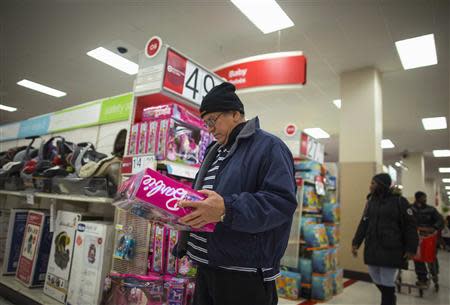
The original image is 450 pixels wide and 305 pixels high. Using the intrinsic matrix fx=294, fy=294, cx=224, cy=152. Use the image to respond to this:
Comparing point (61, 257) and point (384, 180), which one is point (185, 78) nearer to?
point (61, 257)

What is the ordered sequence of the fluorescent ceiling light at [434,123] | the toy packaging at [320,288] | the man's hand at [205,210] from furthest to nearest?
the fluorescent ceiling light at [434,123]
the toy packaging at [320,288]
the man's hand at [205,210]

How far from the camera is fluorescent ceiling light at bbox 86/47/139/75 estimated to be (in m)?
6.36

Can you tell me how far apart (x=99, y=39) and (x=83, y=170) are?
440 cm

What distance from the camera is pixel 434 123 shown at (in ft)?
31.3

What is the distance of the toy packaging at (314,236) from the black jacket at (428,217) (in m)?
3.28

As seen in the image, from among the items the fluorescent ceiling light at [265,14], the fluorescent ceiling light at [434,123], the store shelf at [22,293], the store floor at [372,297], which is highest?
the fluorescent ceiling light at [265,14]

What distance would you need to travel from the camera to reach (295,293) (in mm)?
3992

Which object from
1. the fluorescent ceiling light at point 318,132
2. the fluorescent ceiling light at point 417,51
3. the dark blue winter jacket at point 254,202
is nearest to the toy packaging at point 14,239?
the dark blue winter jacket at point 254,202

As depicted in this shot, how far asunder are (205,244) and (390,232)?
246 cm

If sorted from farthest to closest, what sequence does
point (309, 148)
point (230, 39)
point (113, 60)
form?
point (113, 60) < point (230, 39) < point (309, 148)

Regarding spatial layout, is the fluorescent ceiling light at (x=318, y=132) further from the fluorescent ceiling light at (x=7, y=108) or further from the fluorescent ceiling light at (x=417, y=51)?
the fluorescent ceiling light at (x=7, y=108)

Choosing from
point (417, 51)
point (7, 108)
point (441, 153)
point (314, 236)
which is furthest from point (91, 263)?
point (441, 153)

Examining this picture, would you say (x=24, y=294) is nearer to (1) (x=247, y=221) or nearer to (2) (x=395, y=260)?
(1) (x=247, y=221)

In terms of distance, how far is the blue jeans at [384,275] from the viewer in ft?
9.37
